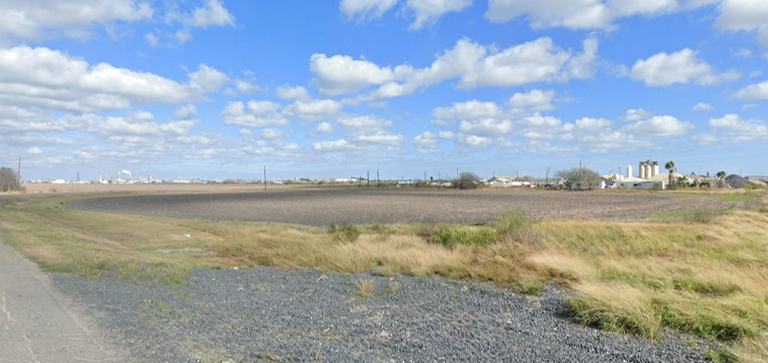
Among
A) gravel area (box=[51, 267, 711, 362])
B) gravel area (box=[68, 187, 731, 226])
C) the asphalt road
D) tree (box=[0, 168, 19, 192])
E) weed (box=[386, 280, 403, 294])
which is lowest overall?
gravel area (box=[68, 187, 731, 226])

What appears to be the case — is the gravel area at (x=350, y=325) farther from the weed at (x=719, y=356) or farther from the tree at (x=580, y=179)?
the tree at (x=580, y=179)

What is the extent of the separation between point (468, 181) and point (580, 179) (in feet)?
109

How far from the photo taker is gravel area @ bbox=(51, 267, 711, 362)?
20.4ft

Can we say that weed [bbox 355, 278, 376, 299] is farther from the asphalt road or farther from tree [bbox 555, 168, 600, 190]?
tree [bbox 555, 168, 600, 190]

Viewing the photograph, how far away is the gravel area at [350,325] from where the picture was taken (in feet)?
20.4

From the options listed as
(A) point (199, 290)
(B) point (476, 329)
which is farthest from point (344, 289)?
(B) point (476, 329)

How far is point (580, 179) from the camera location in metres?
139

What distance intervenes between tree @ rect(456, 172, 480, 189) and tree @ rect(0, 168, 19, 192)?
116 metres

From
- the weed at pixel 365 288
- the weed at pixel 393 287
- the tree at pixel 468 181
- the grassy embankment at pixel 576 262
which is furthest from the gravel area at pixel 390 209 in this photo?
the tree at pixel 468 181

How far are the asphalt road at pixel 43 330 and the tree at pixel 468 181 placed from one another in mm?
147977

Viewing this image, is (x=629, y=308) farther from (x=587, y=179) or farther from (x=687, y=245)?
(x=587, y=179)

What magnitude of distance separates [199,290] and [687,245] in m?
15.5

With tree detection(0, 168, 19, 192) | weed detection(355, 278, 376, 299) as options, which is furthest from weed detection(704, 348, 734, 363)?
tree detection(0, 168, 19, 192)

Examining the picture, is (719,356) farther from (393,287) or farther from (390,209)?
(390,209)
